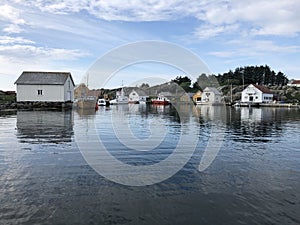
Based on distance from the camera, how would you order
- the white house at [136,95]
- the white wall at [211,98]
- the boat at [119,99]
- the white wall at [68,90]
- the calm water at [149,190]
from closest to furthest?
the calm water at [149,190] → the white wall at [68,90] → the boat at [119,99] → the white wall at [211,98] → the white house at [136,95]

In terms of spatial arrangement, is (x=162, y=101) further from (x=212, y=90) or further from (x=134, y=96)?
(x=134, y=96)

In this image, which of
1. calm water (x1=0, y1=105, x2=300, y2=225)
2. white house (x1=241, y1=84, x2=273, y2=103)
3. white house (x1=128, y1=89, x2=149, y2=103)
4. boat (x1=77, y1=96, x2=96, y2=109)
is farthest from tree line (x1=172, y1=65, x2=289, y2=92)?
calm water (x1=0, y1=105, x2=300, y2=225)

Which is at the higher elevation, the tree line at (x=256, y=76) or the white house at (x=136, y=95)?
the tree line at (x=256, y=76)

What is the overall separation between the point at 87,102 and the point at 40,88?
48.7 feet

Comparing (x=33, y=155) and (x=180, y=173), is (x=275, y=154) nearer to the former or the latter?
(x=180, y=173)

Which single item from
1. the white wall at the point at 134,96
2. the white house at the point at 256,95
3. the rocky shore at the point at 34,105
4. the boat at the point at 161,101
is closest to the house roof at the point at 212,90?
the white house at the point at 256,95

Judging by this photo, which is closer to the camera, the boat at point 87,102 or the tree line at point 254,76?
the boat at point 87,102

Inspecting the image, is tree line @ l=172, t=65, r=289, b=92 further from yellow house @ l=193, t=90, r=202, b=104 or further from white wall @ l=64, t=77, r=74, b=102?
white wall @ l=64, t=77, r=74, b=102

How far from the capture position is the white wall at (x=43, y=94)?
47.1 meters

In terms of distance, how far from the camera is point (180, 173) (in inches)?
349

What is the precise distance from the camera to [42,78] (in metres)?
48.1

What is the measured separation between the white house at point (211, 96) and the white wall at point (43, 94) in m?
57.1

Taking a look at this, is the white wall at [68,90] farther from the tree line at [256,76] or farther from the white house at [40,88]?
the tree line at [256,76]

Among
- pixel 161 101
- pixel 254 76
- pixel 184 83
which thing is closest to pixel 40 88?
pixel 161 101
